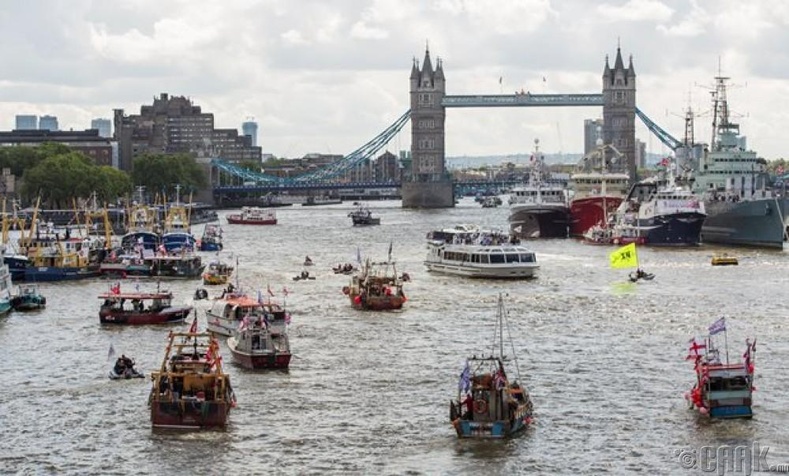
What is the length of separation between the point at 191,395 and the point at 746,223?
3495 inches

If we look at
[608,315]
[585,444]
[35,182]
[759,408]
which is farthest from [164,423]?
[35,182]

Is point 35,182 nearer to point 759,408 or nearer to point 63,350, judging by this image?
point 63,350

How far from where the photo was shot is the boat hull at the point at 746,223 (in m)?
125

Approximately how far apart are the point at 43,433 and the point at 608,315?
33.7 m

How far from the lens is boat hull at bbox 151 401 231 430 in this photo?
150 ft

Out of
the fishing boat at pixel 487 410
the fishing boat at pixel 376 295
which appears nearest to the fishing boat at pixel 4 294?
the fishing boat at pixel 376 295

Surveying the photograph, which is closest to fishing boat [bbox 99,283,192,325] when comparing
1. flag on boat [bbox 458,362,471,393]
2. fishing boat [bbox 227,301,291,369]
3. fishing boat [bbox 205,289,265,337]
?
fishing boat [bbox 205,289,265,337]

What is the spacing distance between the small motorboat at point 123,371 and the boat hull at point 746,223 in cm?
7895

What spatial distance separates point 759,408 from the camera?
4769cm

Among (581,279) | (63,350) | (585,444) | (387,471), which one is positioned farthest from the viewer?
(581,279)

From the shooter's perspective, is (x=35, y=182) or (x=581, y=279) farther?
(x=35, y=182)

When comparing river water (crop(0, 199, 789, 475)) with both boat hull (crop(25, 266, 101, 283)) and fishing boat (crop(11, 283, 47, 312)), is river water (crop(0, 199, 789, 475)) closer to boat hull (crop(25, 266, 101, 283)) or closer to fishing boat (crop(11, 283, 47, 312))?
fishing boat (crop(11, 283, 47, 312))

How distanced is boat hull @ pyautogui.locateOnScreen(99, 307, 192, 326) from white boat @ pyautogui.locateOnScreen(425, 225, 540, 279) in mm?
27644

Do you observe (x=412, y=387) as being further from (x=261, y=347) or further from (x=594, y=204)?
(x=594, y=204)
